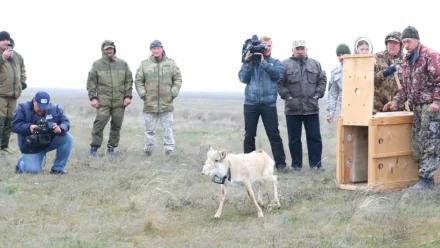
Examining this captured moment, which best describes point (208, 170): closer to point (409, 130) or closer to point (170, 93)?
A: point (409, 130)

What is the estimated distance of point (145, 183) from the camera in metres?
9.73

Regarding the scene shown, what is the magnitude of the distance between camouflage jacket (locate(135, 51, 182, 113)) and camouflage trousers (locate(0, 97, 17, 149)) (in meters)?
2.45

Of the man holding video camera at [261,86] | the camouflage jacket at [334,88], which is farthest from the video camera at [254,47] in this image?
the camouflage jacket at [334,88]

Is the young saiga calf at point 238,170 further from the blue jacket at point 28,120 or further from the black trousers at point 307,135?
the blue jacket at point 28,120

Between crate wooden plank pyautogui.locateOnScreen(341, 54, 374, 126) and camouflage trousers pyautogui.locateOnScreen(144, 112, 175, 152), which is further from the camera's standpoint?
camouflage trousers pyautogui.locateOnScreen(144, 112, 175, 152)

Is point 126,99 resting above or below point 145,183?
above

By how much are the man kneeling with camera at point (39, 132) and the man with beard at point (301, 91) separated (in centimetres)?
362

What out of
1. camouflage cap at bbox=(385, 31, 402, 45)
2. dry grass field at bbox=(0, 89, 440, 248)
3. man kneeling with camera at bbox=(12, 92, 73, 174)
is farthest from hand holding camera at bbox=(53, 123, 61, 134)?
camouflage cap at bbox=(385, 31, 402, 45)

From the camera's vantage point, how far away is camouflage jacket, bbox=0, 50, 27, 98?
12438 mm

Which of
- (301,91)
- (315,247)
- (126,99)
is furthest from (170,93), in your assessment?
(315,247)

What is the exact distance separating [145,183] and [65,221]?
2.43 meters

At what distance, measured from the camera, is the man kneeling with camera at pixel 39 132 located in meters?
10.2

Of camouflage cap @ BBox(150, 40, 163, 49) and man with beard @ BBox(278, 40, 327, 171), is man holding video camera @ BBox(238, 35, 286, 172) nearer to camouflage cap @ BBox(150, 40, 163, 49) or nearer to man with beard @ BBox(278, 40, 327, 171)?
man with beard @ BBox(278, 40, 327, 171)

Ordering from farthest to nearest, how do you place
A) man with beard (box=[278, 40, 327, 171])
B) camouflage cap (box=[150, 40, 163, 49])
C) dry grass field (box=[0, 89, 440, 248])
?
camouflage cap (box=[150, 40, 163, 49]) < man with beard (box=[278, 40, 327, 171]) < dry grass field (box=[0, 89, 440, 248])
